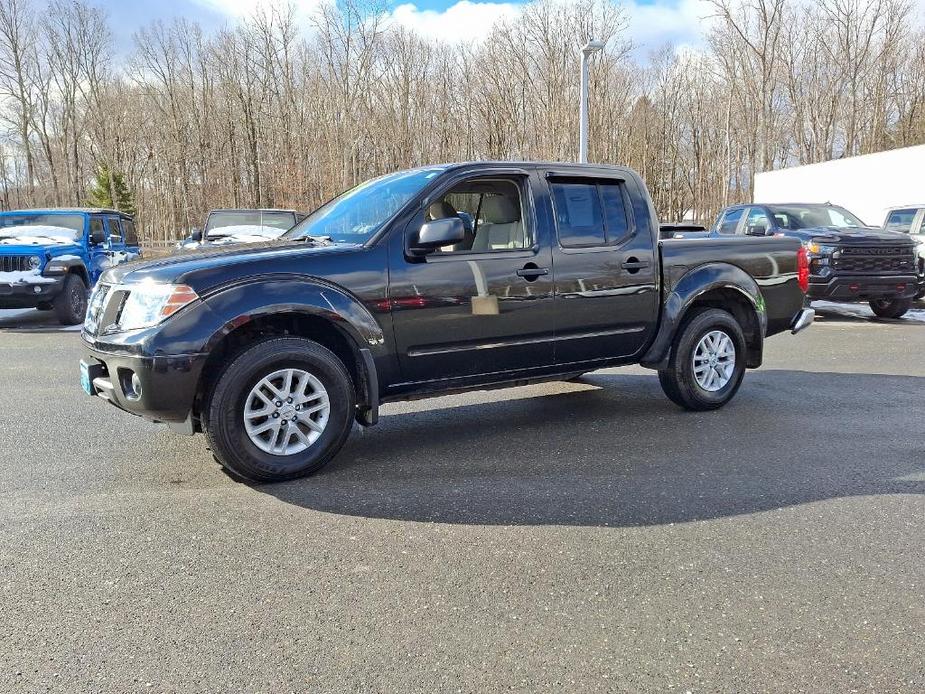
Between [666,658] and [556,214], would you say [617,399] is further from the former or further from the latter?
[666,658]

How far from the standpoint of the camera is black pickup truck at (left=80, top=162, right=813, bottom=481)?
402cm

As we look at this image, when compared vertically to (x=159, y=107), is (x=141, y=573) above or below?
below

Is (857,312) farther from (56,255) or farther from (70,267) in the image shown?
(56,255)

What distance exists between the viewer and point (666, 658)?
8.13 feet

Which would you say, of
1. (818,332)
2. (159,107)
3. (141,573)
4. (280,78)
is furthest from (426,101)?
(141,573)

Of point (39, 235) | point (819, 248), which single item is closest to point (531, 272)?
point (819, 248)

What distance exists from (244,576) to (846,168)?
76.0 ft

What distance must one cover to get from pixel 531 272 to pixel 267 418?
6.50 ft

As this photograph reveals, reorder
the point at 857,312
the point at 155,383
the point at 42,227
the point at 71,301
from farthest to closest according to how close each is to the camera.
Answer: the point at 857,312
the point at 42,227
the point at 71,301
the point at 155,383

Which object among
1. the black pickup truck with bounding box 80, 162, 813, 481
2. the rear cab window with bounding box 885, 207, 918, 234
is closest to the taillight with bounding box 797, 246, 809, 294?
the black pickup truck with bounding box 80, 162, 813, 481

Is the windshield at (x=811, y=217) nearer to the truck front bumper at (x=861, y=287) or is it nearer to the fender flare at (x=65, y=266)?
the truck front bumper at (x=861, y=287)

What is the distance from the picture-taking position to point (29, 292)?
1151cm

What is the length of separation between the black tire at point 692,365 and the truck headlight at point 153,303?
3645mm

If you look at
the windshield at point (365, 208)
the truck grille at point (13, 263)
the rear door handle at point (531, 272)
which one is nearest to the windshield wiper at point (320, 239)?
the windshield at point (365, 208)
